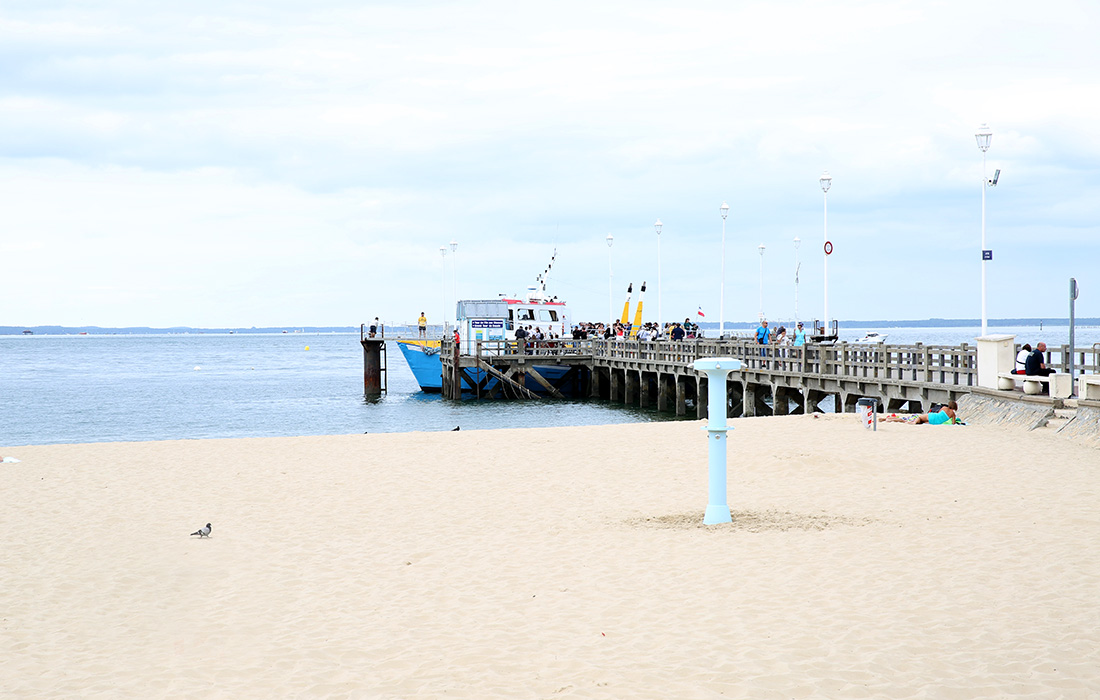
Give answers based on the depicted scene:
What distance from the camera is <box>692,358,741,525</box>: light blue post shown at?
9117 mm

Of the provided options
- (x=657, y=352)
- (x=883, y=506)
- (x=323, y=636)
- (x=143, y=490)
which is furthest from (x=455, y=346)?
(x=323, y=636)

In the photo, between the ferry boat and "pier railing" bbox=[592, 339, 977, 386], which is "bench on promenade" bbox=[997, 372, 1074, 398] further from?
the ferry boat

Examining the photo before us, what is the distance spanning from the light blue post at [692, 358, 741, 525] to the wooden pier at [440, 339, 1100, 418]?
1038 cm

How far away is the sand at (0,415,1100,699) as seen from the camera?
554 cm

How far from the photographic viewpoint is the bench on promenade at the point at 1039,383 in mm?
16906

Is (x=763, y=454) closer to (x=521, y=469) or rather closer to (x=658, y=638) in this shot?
(x=521, y=469)

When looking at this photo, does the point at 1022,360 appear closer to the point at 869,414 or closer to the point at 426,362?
the point at 869,414

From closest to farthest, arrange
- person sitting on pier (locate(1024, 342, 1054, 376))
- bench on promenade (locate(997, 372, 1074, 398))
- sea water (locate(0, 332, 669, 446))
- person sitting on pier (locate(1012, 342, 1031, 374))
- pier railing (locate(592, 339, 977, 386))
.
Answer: bench on promenade (locate(997, 372, 1074, 398)) → person sitting on pier (locate(1024, 342, 1054, 376)) → person sitting on pier (locate(1012, 342, 1031, 374)) → pier railing (locate(592, 339, 977, 386)) → sea water (locate(0, 332, 669, 446))

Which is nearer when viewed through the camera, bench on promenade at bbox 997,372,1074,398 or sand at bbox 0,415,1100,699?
Result: sand at bbox 0,415,1100,699

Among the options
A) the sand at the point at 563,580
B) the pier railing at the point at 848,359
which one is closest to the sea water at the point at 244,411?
the pier railing at the point at 848,359

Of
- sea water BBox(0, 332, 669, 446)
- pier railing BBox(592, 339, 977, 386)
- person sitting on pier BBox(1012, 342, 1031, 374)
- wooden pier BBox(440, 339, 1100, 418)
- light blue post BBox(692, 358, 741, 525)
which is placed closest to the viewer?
light blue post BBox(692, 358, 741, 525)

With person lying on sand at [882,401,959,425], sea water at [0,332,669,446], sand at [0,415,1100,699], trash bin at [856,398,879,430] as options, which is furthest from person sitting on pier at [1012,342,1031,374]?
sea water at [0,332,669,446]

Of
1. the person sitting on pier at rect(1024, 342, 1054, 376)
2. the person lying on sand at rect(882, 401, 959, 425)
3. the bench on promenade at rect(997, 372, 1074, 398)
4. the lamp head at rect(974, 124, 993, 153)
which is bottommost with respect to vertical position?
the person lying on sand at rect(882, 401, 959, 425)

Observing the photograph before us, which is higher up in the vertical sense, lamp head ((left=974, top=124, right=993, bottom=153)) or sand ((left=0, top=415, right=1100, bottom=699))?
lamp head ((left=974, top=124, right=993, bottom=153))
